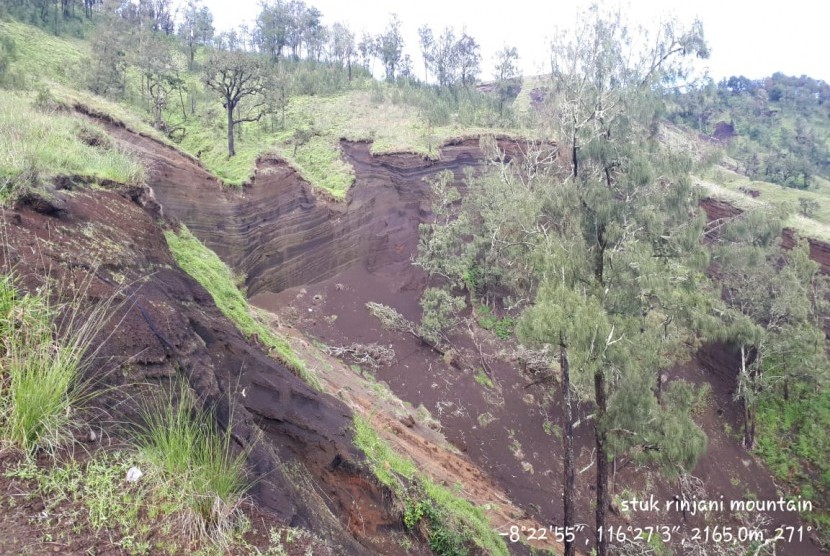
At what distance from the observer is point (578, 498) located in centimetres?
1319

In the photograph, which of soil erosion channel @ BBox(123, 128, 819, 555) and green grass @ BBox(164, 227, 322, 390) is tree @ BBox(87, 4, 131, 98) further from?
green grass @ BBox(164, 227, 322, 390)

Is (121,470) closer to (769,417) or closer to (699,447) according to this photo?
(699,447)

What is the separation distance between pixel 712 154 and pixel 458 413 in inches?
378

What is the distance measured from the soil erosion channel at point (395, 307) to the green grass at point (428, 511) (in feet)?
17.9

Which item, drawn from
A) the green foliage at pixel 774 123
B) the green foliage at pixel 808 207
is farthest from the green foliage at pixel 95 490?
the green foliage at pixel 774 123

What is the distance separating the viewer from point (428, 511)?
5953 millimetres

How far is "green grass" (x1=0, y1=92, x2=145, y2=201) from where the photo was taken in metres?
4.08

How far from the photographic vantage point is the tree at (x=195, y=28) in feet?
127

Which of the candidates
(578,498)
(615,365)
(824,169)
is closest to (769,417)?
(578,498)

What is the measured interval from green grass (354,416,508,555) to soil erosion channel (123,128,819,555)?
17.9 ft

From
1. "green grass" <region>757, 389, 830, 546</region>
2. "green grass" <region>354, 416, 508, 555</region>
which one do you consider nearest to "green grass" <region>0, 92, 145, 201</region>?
"green grass" <region>354, 416, 508, 555</region>

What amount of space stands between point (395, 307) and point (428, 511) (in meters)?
13.9

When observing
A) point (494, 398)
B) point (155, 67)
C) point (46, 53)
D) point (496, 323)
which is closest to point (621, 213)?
point (494, 398)

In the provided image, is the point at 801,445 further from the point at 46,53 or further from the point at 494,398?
the point at 46,53
